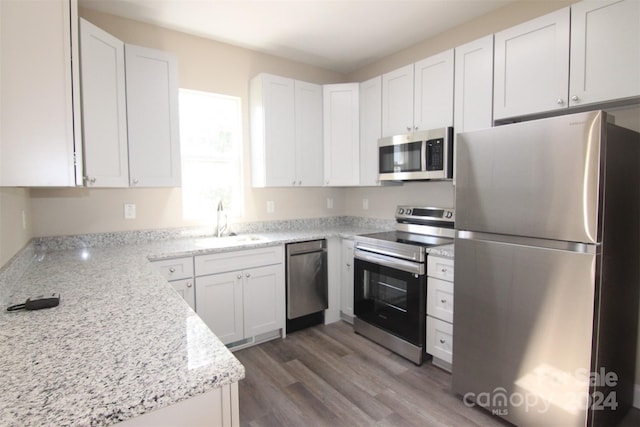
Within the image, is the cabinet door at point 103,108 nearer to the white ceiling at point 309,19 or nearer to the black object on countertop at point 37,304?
the white ceiling at point 309,19

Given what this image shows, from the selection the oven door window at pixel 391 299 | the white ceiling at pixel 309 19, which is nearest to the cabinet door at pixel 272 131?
the white ceiling at pixel 309 19

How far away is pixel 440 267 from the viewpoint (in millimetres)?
2389

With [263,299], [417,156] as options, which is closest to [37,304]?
[263,299]

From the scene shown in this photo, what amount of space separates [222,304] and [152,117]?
1.51 metres

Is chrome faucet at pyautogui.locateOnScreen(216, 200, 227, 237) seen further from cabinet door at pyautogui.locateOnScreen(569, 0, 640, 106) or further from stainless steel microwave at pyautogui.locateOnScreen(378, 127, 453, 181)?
cabinet door at pyautogui.locateOnScreen(569, 0, 640, 106)

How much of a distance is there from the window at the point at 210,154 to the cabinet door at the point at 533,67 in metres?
2.25

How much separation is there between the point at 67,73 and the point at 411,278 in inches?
91.7

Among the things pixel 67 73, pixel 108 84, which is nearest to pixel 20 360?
pixel 67 73

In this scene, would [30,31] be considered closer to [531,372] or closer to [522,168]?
[522,168]

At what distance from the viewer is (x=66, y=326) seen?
112cm

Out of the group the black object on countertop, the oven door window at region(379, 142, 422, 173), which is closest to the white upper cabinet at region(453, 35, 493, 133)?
the oven door window at region(379, 142, 422, 173)

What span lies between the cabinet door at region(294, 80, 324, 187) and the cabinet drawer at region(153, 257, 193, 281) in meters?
1.33

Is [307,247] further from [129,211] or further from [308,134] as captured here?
[129,211]

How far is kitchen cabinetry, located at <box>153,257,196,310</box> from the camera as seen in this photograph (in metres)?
2.41
